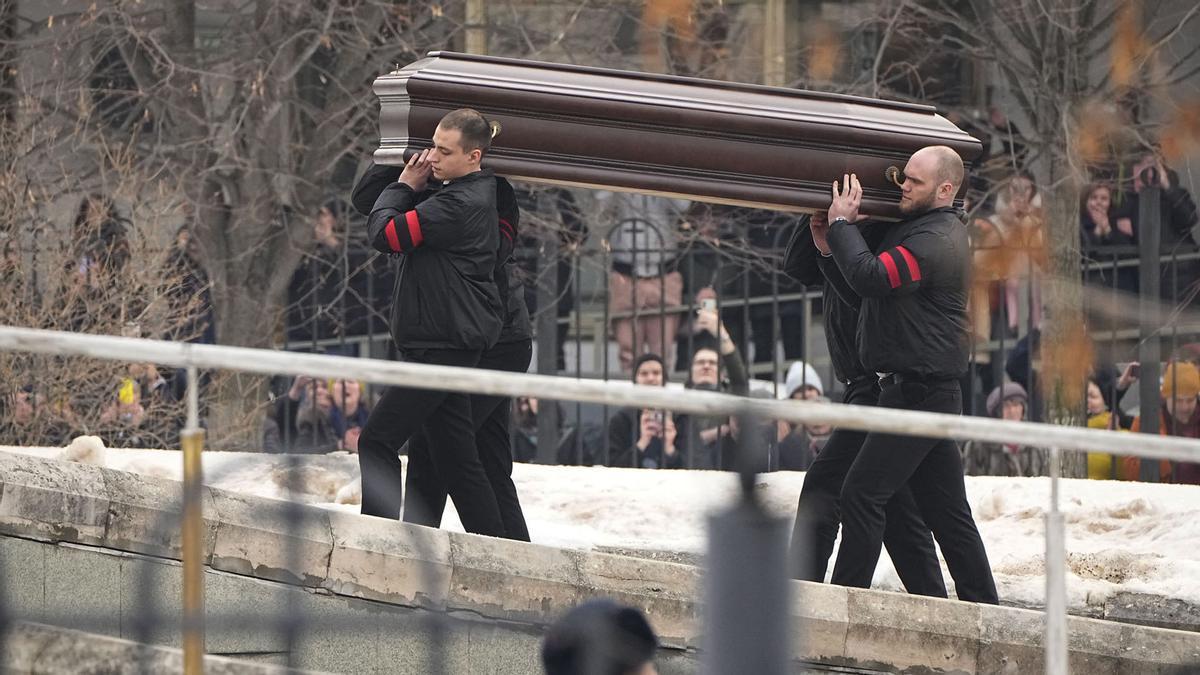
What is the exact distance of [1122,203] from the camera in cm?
1251

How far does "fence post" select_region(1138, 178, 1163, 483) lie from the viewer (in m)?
11.7

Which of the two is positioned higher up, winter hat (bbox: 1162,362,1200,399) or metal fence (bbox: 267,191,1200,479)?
metal fence (bbox: 267,191,1200,479)

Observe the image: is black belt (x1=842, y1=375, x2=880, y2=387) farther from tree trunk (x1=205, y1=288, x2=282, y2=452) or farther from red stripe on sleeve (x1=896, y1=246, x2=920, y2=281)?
tree trunk (x1=205, y1=288, x2=282, y2=452)

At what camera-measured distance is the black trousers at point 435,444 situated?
6.43 meters

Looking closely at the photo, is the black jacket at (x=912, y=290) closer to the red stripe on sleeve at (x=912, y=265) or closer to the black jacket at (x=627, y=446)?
the red stripe on sleeve at (x=912, y=265)

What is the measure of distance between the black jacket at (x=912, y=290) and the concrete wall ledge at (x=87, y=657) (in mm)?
2675

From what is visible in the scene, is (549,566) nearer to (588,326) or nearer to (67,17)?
(67,17)

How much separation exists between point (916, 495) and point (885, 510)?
0.11 m

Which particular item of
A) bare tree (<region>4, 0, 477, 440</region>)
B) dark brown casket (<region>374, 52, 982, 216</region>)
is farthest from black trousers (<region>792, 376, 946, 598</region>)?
bare tree (<region>4, 0, 477, 440</region>)

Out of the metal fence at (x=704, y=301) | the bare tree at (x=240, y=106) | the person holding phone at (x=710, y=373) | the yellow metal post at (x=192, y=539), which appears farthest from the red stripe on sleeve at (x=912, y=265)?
the bare tree at (x=240, y=106)

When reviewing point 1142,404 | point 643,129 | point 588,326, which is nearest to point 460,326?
point 643,129

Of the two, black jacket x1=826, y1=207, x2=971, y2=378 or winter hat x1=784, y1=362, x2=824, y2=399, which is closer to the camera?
black jacket x1=826, y1=207, x2=971, y2=378

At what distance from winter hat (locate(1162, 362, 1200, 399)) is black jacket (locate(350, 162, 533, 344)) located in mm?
5611

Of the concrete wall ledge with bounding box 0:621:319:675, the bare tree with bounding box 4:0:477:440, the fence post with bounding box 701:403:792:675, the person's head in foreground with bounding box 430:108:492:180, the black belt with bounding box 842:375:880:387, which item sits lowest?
the concrete wall ledge with bounding box 0:621:319:675
